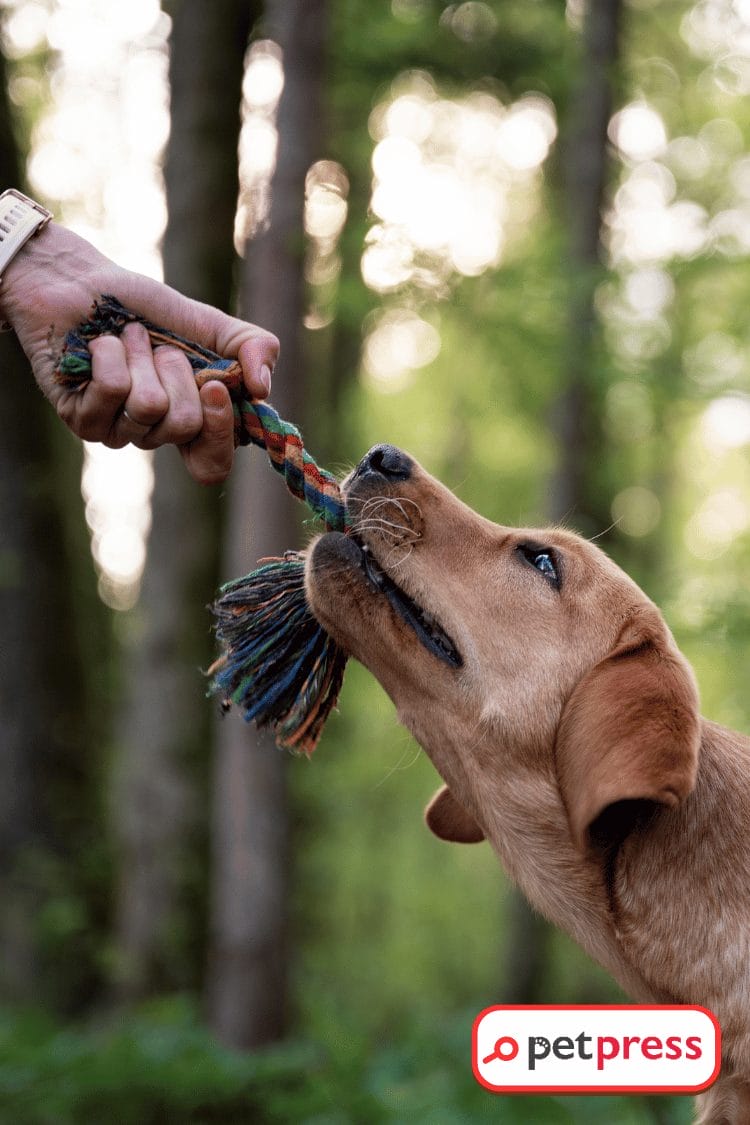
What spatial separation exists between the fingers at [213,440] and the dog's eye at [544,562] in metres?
1.00

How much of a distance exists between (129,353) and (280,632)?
925 millimetres

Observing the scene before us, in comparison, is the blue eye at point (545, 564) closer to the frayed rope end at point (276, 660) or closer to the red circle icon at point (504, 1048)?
the frayed rope end at point (276, 660)

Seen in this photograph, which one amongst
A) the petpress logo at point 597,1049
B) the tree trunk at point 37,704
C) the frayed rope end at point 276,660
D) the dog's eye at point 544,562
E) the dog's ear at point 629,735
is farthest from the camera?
the tree trunk at point 37,704

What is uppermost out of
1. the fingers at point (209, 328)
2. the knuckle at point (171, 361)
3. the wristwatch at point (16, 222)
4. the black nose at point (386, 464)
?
the wristwatch at point (16, 222)

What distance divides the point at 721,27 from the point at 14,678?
7.15 m

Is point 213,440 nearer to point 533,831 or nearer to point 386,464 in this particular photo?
point 386,464

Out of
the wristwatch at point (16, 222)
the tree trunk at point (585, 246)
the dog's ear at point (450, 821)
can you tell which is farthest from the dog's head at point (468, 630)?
the tree trunk at point (585, 246)

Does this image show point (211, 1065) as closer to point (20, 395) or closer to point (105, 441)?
point (20, 395)

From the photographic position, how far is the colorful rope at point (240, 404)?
2.83 m

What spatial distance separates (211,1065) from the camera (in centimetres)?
686

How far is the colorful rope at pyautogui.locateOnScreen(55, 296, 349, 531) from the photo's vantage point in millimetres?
2832

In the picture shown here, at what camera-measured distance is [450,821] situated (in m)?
3.67

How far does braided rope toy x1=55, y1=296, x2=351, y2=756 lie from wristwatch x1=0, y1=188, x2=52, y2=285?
476mm

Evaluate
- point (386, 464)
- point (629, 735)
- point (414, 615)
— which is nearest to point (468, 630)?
point (414, 615)
